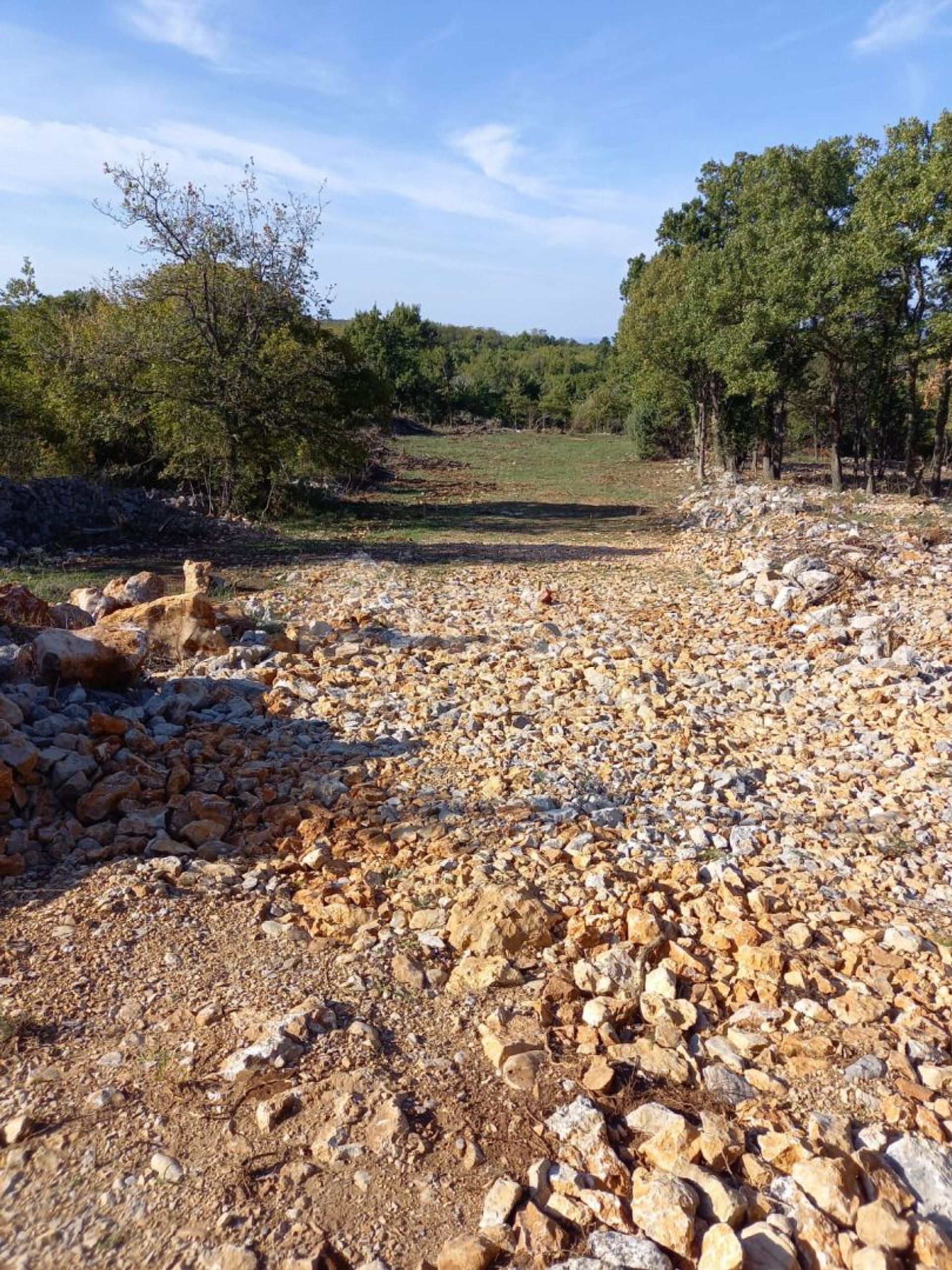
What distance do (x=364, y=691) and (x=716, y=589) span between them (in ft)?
18.1

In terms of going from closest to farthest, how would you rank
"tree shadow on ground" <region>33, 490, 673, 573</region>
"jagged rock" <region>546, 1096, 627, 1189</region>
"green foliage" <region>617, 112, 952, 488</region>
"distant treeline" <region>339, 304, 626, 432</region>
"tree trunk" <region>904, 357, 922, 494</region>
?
1. "jagged rock" <region>546, 1096, 627, 1189</region>
2. "tree shadow on ground" <region>33, 490, 673, 573</region>
3. "green foliage" <region>617, 112, 952, 488</region>
4. "tree trunk" <region>904, 357, 922, 494</region>
5. "distant treeline" <region>339, 304, 626, 432</region>

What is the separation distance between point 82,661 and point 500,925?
12.4 feet

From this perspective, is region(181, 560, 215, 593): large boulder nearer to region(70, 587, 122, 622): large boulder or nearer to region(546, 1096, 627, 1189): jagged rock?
region(70, 587, 122, 622): large boulder

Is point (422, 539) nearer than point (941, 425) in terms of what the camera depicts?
Yes

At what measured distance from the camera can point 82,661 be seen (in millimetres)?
5852

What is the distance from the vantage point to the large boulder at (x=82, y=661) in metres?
5.75

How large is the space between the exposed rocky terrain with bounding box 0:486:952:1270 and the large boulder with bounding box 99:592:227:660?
3 centimetres

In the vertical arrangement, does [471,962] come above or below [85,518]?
below

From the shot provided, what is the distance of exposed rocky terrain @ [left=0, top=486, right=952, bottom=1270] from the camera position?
2.34m

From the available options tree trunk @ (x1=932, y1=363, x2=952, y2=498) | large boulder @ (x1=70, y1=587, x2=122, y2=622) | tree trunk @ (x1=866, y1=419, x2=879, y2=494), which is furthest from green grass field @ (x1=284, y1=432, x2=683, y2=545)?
large boulder @ (x1=70, y1=587, x2=122, y2=622)

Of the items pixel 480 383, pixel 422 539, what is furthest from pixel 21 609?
pixel 480 383

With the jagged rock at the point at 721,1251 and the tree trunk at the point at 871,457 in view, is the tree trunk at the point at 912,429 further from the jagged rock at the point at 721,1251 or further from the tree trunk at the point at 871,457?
the jagged rock at the point at 721,1251

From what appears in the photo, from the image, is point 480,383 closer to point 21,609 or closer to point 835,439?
point 835,439

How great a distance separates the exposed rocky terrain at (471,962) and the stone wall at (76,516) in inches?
244
